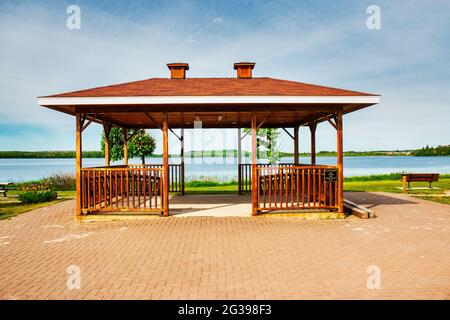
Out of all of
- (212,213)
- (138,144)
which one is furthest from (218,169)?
(212,213)

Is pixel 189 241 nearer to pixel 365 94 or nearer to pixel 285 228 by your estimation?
pixel 285 228

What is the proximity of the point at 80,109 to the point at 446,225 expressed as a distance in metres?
9.64

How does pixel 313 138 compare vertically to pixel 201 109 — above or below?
below

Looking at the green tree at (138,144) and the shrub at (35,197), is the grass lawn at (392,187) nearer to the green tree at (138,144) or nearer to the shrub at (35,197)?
the shrub at (35,197)

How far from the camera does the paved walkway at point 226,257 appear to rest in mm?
4211

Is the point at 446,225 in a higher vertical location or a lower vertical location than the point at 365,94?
lower

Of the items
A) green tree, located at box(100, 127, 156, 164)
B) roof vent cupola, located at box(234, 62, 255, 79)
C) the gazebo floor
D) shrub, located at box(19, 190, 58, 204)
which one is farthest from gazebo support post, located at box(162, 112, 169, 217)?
green tree, located at box(100, 127, 156, 164)

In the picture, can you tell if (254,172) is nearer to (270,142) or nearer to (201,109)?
(201,109)

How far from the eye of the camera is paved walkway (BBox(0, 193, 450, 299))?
13.8 ft

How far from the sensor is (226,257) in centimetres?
564

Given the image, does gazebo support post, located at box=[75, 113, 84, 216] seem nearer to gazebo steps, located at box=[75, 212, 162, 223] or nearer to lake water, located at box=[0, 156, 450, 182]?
gazebo steps, located at box=[75, 212, 162, 223]

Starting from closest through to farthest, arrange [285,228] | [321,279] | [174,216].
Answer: [321,279] < [285,228] < [174,216]
